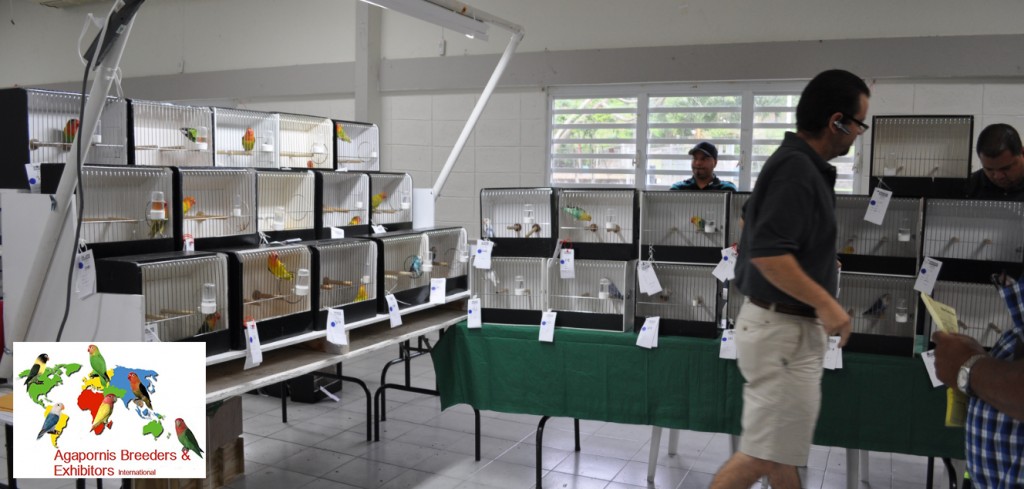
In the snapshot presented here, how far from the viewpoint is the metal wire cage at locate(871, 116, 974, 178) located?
3455mm

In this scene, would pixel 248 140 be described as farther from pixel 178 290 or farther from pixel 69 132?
pixel 178 290

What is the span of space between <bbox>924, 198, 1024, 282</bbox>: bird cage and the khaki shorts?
125 centimetres

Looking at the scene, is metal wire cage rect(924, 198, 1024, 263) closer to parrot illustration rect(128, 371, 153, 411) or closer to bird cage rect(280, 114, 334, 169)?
parrot illustration rect(128, 371, 153, 411)

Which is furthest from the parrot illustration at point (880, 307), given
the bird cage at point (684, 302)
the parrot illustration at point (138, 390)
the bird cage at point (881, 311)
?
the parrot illustration at point (138, 390)

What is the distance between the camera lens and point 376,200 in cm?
490

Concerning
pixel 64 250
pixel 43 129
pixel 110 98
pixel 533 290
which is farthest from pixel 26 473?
pixel 533 290

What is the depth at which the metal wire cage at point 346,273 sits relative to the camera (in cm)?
375

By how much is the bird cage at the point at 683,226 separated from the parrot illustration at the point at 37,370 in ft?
8.18

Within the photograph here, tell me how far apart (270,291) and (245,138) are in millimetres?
1366

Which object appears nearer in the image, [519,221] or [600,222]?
[600,222]

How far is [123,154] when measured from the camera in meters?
3.72

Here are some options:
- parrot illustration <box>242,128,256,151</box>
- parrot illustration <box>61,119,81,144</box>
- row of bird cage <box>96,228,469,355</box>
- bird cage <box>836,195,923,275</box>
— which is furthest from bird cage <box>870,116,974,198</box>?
parrot illustration <box>61,119,81,144</box>

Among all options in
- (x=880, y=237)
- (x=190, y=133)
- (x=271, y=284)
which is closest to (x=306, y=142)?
(x=190, y=133)

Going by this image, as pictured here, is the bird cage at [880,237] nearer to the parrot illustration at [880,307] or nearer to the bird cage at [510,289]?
the parrot illustration at [880,307]
